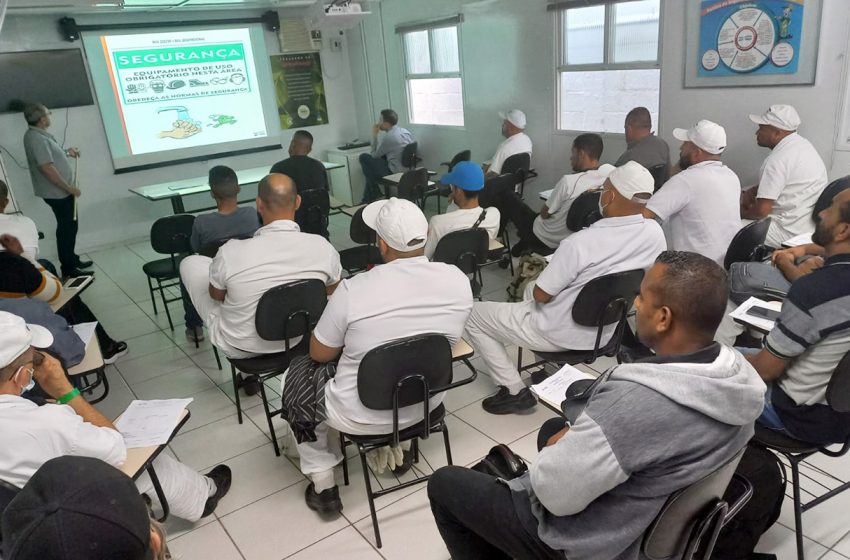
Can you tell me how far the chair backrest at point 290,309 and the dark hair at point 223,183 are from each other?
1.25 m

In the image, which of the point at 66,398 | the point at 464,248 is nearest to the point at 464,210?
the point at 464,248

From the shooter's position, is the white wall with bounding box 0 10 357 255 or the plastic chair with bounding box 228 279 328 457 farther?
the white wall with bounding box 0 10 357 255

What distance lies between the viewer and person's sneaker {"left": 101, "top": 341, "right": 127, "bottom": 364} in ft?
12.3

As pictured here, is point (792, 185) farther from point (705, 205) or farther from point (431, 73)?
point (431, 73)

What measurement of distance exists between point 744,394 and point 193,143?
282 inches

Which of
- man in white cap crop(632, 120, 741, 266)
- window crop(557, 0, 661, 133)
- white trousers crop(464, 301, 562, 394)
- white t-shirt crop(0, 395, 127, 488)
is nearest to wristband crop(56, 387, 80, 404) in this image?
white t-shirt crop(0, 395, 127, 488)

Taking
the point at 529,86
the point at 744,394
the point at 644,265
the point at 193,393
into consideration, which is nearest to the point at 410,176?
the point at 529,86

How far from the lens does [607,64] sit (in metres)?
5.05

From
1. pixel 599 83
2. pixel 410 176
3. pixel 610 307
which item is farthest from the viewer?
pixel 410 176

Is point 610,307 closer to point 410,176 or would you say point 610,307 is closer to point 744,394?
point 744,394

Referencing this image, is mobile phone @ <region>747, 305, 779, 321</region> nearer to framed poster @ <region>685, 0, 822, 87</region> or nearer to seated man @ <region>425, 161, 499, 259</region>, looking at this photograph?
seated man @ <region>425, 161, 499, 259</region>

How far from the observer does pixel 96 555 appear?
0.97 m

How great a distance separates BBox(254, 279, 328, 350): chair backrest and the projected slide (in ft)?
17.5

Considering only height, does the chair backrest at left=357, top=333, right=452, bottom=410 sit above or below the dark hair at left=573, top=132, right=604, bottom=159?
below
